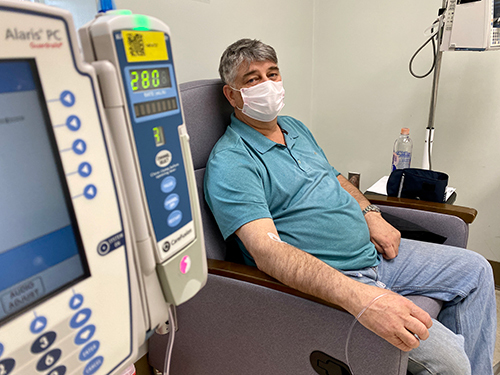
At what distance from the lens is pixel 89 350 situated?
40 centimetres

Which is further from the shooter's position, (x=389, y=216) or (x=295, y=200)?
(x=389, y=216)

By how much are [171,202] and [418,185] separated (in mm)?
1309

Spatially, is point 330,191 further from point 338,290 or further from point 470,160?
point 470,160

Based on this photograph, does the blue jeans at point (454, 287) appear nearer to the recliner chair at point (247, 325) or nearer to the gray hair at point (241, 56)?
the recliner chair at point (247, 325)

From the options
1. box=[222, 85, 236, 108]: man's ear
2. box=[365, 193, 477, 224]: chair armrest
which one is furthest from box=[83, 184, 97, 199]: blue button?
box=[365, 193, 477, 224]: chair armrest

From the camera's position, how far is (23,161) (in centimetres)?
34

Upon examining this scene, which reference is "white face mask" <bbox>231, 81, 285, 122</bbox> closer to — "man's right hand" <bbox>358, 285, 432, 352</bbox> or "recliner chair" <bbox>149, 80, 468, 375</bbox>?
"recliner chair" <bbox>149, 80, 468, 375</bbox>

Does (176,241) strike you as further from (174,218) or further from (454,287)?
(454,287)

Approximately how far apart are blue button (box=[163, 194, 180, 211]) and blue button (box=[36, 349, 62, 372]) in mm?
208

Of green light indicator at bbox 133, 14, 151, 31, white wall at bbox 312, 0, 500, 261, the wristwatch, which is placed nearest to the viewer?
green light indicator at bbox 133, 14, 151, 31

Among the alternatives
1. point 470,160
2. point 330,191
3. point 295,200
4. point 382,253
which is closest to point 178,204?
point 295,200

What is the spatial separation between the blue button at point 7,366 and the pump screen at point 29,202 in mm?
40

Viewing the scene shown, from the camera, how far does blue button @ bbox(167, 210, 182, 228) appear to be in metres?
0.49

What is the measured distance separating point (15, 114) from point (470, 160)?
2157 mm
